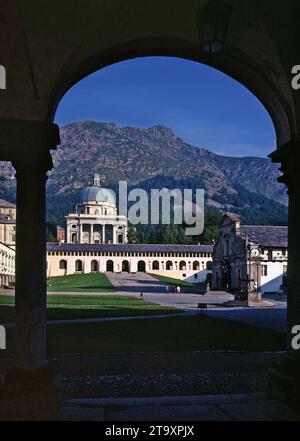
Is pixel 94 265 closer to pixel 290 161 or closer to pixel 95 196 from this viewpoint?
pixel 95 196

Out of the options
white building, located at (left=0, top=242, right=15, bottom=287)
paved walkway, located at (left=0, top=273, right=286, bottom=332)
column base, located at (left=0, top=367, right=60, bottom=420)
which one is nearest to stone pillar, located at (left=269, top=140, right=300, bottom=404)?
column base, located at (left=0, top=367, right=60, bottom=420)

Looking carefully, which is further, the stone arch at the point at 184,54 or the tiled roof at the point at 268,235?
the tiled roof at the point at 268,235

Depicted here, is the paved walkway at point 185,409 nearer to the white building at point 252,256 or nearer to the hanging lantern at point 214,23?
the hanging lantern at point 214,23

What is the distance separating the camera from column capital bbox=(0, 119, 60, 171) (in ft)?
20.3

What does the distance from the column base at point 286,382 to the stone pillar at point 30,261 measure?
3.00 m

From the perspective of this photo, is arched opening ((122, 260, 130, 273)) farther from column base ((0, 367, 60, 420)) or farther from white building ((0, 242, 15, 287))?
column base ((0, 367, 60, 420))

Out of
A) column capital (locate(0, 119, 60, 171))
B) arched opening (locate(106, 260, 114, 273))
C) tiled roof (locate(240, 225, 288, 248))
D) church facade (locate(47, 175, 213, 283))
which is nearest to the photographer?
column capital (locate(0, 119, 60, 171))

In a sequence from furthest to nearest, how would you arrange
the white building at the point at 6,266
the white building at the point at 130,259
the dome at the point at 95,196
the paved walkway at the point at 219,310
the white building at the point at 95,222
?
the dome at the point at 95,196, the white building at the point at 95,222, the white building at the point at 130,259, the white building at the point at 6,266, the paved walkway at the point at 219,310

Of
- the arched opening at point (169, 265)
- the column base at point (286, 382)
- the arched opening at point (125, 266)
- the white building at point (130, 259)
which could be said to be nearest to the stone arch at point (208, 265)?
the white building at point (130, 259)

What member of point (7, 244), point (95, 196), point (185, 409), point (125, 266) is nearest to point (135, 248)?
point (125, 266)

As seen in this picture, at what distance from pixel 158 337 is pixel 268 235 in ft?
160

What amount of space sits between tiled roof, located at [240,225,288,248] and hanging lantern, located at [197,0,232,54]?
56.5m

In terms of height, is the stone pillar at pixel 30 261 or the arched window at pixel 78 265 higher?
the stone pillar at pixel 30 261

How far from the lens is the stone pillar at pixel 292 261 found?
6.64 metres
